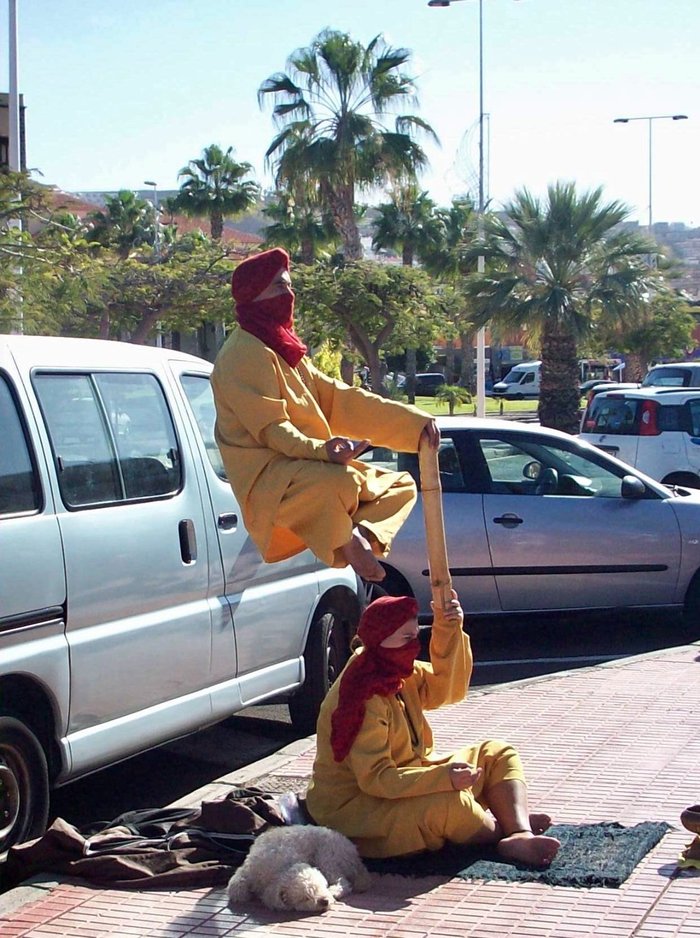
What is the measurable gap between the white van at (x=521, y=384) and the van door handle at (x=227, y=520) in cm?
6121

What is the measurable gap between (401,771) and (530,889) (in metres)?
0.60

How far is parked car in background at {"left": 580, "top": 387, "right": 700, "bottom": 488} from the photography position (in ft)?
52.9

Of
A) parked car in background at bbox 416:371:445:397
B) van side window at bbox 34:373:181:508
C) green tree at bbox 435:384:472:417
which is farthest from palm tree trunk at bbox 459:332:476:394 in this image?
van side window at bbox 34:373:181:508

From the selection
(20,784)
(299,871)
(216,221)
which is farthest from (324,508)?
(216,221)

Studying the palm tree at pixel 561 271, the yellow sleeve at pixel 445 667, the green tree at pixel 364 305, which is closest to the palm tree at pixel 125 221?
the green tree at pixel 364 305

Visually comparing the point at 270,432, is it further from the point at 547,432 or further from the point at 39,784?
the point at 547,432

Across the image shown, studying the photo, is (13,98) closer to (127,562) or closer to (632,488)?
(632,488)

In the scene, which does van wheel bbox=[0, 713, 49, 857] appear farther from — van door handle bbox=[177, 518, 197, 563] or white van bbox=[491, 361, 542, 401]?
white van bbox=[491, 361, 542, 401]

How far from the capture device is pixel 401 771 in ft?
15.7

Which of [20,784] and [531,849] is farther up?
[20,784]

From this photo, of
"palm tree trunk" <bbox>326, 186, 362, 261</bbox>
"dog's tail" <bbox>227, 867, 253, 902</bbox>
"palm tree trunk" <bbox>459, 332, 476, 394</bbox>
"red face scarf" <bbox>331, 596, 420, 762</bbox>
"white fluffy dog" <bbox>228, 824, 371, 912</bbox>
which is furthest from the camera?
"palm tree trunk" <bbox>459, 332, 476, 394</bbox>

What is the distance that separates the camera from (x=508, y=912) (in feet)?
14.4

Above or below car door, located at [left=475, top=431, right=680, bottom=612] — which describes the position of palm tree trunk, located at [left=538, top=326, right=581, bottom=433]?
above

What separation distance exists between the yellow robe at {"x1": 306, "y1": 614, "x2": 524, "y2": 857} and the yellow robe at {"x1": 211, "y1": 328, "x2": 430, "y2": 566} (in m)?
0.70
